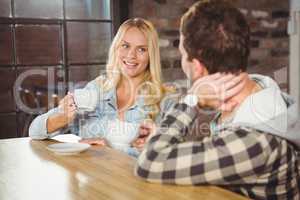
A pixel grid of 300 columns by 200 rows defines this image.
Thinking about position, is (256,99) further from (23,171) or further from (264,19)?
(264,19)

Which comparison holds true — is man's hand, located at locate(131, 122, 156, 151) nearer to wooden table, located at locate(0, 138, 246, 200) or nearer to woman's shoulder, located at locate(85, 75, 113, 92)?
wooden table, located at locate(0, 138, 246, 200)

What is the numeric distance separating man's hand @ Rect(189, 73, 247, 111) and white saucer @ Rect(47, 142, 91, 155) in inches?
20.3

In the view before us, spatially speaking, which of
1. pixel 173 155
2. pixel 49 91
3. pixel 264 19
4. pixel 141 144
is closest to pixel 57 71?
pixel 49 91

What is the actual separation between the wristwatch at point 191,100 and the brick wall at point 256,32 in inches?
76.2

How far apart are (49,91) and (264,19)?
1878 mm

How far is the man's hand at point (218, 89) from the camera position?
1.31 m

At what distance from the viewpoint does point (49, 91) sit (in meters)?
3.12

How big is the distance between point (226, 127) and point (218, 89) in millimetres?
119

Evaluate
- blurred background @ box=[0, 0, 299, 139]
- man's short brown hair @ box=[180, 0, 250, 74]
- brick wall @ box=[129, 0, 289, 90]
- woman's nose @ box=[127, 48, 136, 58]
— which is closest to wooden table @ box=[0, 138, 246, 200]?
man's short brown hair @ box=[180, 0, 250, 74]

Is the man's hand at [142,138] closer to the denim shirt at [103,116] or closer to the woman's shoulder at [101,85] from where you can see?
the denim shirt at [103,116]

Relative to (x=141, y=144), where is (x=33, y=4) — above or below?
above

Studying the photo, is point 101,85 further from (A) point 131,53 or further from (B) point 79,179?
(B) point 79,179

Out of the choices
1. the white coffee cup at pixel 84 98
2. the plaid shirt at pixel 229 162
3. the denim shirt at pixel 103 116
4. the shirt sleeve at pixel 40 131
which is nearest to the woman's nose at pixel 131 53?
the denim shirt at pixel 103 116

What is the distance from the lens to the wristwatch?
4.41ft
